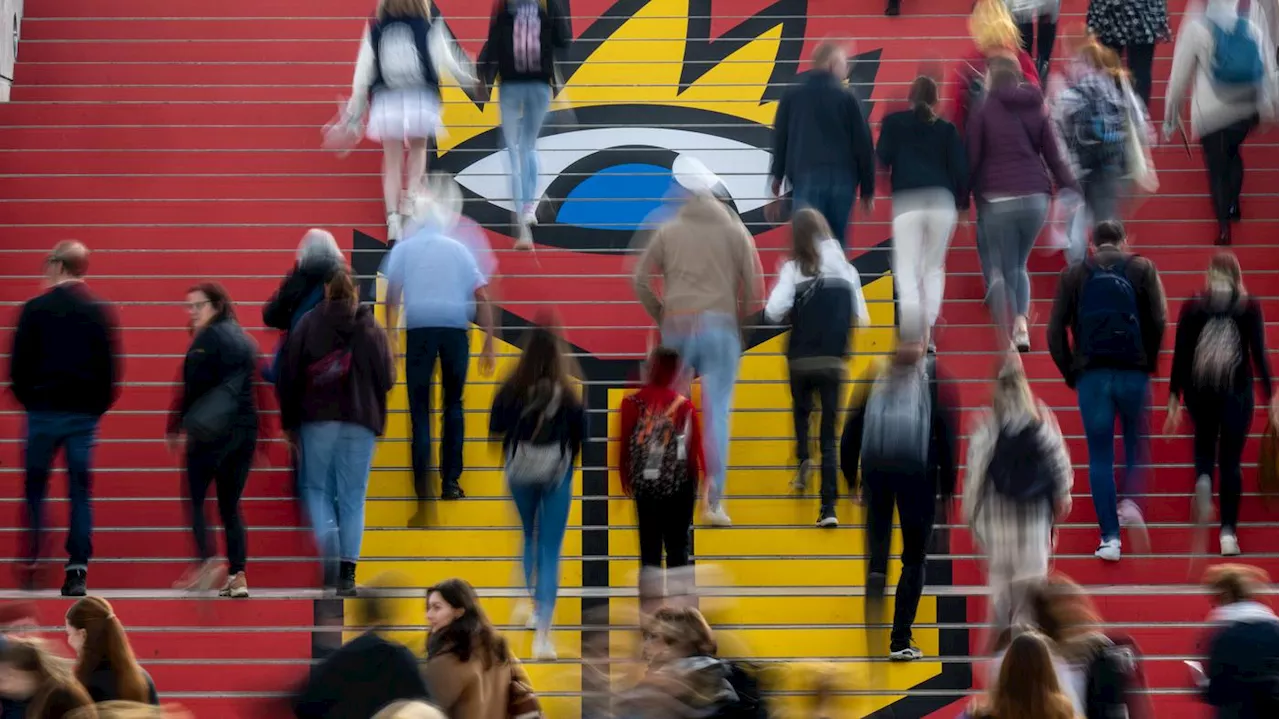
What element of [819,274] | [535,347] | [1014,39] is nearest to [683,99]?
[1014,39]

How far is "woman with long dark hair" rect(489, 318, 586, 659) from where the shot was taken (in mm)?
9133

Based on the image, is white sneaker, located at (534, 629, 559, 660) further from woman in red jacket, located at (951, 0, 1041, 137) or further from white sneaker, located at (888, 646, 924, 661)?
woman in red jacket, located at (951, 0, 1041, 137)

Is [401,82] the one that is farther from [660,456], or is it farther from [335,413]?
[660,456]

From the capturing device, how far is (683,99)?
14312mm

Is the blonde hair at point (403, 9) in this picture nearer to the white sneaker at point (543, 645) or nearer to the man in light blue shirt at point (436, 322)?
the man in light blue shirt at point (436, 322)

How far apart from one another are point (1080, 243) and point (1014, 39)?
1.34 meters

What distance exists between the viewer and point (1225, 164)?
12.3m

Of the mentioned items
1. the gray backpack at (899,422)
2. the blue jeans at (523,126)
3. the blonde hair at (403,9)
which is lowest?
the gray backpack at (899,422)

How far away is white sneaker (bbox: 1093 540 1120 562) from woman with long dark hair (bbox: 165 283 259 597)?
4.41 metres

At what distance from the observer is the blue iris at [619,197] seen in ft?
43.2

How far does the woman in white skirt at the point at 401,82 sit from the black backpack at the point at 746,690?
6506 millimetres

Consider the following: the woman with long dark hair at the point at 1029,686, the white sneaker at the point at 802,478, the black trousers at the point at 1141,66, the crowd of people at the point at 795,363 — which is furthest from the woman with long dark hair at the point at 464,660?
the black trousers at the point at 1141,66

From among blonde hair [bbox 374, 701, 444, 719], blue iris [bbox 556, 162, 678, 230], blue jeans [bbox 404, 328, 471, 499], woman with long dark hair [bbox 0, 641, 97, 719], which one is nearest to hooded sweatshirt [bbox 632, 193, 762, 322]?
blue jeans [bbox 404, 328, 471, 499]

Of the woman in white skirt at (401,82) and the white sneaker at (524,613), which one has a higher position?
Answer: the woman in white skirt at (401,82)
